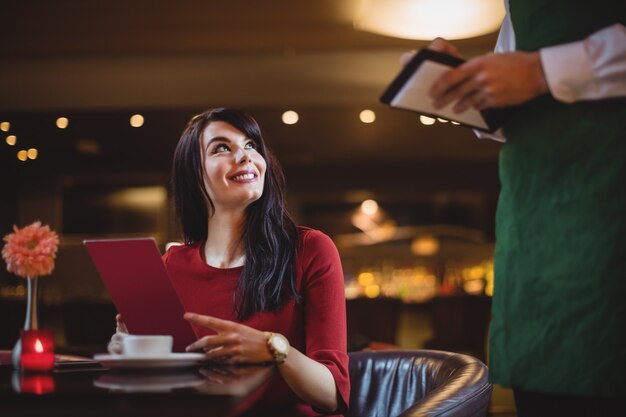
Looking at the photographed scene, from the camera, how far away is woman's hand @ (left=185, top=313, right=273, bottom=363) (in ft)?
4.12

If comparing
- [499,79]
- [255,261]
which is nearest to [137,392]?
[499,79]

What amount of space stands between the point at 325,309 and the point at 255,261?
0.20 meters

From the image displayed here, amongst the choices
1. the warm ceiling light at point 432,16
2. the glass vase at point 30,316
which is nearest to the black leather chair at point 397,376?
the glass vase at point 30,316

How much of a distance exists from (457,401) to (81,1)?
340 centimetres

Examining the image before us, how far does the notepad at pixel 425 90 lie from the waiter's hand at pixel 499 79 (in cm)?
2

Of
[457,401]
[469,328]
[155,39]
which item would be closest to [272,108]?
[155,39]

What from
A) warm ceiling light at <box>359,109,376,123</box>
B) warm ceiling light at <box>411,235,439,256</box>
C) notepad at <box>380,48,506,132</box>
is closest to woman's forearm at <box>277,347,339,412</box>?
notepad at <box>380,48,506,132</box>

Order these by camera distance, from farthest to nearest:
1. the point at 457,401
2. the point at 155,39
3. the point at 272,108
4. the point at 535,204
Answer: the point at 272,108 → the point at 155,39 → the point at 457,401 → the point at 535,204

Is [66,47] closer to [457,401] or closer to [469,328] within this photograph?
[469,328]

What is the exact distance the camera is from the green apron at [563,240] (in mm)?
916

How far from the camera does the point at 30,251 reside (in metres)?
1.46

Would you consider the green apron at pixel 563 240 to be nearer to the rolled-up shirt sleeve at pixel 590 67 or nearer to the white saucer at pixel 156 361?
the rolled-up shirt sleeve at pixel 590 67

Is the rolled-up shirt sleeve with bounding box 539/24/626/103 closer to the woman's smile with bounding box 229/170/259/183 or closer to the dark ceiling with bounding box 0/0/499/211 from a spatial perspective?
the woman's smile with bounding box 229/170/259/183

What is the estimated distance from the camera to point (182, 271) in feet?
5.85
